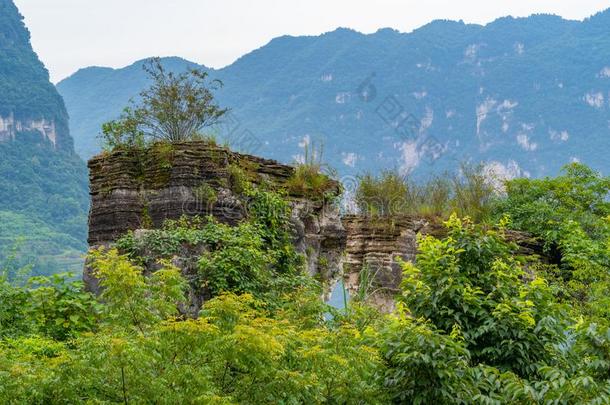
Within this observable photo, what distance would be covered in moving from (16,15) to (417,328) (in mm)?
107145

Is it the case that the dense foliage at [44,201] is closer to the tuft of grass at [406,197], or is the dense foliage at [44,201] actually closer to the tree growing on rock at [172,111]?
the tuft of grass at [406,197]

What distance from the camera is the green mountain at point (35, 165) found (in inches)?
2133

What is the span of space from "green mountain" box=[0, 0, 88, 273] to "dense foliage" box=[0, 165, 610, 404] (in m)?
31.5

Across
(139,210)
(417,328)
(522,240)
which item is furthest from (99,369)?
(522,240)

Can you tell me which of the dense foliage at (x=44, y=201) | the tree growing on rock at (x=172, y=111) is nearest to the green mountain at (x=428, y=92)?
the dense foliage at (x=44, y=201)

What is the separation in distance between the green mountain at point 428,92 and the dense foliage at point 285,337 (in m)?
96.0

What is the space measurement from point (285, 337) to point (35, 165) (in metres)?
72.8

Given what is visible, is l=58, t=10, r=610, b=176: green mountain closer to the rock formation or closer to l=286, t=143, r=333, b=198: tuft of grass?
l=286, t=143, r=333, b=198: tuft of grass

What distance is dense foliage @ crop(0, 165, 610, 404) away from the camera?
5.43m

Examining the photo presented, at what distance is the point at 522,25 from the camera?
486ft

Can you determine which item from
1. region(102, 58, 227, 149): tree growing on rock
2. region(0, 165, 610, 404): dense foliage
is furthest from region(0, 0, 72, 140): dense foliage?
region(0, 165, 610, 404): dense foliage

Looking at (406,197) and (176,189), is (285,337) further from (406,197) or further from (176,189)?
(406,197)

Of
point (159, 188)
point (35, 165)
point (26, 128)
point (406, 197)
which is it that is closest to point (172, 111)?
point (159, 188)

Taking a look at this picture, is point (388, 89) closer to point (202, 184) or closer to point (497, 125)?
point (497, 125)
